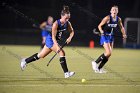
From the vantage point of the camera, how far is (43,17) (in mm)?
27203

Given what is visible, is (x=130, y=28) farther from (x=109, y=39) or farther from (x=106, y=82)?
(x=106, y=82)

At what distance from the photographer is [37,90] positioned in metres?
8.61

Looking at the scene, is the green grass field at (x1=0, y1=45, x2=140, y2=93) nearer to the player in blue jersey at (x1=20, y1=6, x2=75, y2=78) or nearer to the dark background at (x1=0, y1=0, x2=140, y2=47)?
the player in blue jersey at (x1=20, y1=6, x2=75, y2=78)

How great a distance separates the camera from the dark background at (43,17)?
87.8 ft

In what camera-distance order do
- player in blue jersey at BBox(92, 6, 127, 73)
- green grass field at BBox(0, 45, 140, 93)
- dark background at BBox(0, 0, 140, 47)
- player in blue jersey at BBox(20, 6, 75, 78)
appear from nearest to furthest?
green grass field at BBox(0, 45, 140, 93), player in blue jersey at BBox(20, 6, 75, 78), player in blue jersey at BBox(92, 6, 127, 73), dark background at BBox(0, 0, 140, 47)

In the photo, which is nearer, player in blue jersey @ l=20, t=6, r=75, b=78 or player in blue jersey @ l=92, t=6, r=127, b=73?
player in blue jersey @ l=20, t=6, r=75, b=78

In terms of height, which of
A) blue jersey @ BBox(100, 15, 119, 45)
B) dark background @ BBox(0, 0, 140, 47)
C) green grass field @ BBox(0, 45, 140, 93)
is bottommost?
dark background @ BBox(0, 0, 140, 47)

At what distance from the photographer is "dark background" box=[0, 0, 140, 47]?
87.8 ft

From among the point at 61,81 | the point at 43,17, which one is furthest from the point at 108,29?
the point at 43,17

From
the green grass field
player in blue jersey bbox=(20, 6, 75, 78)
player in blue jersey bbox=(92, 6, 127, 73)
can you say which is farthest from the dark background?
player in blue jersey bbox=(20, 6, 75, 78)

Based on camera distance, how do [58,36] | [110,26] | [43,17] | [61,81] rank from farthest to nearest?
[43,17], [110,26], [58,36], [61,81]

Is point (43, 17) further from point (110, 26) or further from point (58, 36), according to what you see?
point (58, 36)

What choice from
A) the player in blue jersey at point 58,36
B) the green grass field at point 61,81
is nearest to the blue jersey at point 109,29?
the green grass field at point 61,81

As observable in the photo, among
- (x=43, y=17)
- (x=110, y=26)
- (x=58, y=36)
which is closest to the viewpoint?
(x=58, y=36)
